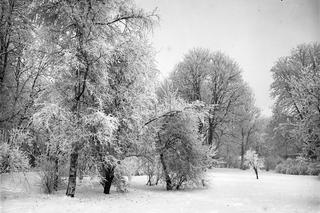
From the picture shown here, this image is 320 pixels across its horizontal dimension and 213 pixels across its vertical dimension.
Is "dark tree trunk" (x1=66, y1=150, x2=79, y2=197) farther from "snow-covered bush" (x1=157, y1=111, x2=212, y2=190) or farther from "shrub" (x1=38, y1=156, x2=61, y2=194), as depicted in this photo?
"snow-covered bush" (x1=157, y1=111, x2=212, y2=190)

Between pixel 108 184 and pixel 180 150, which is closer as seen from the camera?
pixel 108 184

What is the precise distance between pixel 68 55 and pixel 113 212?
5.30 metres

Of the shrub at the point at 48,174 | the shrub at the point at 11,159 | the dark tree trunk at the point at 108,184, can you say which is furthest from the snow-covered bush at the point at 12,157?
the dark tree trunk at the point at 108,184

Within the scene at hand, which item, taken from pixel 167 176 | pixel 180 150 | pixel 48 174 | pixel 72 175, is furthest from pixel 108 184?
pixel 180 150

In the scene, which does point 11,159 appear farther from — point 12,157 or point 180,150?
point 180,150

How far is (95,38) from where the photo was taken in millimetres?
11344

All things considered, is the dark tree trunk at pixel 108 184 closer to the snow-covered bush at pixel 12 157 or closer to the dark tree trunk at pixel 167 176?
the snow-covered bush at pixel 12 157

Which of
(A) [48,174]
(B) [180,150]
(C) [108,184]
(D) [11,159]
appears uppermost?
(B) [180,150]

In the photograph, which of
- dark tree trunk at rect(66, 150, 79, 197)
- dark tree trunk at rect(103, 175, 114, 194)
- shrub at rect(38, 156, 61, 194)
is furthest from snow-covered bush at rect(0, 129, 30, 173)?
dark tree trunk at rect(103, 175, 114, 194)

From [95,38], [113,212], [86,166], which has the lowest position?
[113,212]

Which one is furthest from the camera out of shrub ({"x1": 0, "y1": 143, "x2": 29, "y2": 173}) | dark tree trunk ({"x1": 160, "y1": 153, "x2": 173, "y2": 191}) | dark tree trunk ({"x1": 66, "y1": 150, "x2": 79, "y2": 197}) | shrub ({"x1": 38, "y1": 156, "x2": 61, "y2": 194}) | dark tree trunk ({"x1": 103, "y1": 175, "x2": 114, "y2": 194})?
dark tree trunk ({"x1": 160, "y1": 153, "x2": 173, "y2": 191})

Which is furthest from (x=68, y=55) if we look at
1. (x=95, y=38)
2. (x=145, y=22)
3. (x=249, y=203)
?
(x=249, y=203)

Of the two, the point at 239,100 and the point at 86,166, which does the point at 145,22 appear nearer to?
the point at 86,166

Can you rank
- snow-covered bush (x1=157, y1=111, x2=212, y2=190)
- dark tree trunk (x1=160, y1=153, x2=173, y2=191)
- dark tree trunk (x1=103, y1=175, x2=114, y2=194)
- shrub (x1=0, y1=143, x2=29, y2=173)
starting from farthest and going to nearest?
dark tree trunk (x1=160, y1=153, x2=173, y2=191) < snow-covered bush (x1=157, y1=111, x2=212, y2=190) < dark tree trunk (x1=103, y1=175, x2=114, y2=194) < shrub (x1=0, y1=143, x2=29, y2=173)
